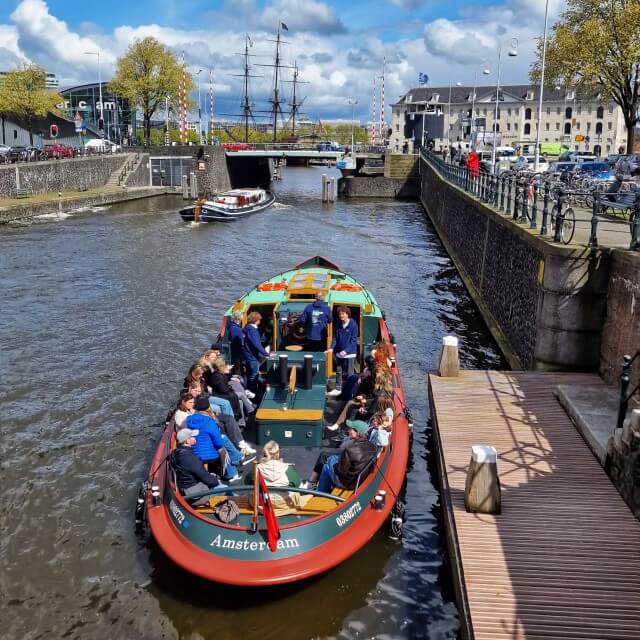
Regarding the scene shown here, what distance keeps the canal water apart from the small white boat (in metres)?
10.7

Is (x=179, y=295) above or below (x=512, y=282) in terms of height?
below

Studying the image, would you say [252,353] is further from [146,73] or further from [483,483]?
[146,73]

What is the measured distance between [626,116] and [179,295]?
1031 inches

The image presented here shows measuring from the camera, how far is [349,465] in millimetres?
9469

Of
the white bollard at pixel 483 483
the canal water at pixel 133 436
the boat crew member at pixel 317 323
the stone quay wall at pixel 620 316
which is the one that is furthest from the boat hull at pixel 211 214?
the white bollard at pixel 483 483

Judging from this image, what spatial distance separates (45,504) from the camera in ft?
36.7

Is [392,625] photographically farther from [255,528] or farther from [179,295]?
[179,295]

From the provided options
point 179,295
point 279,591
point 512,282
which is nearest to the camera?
point 279,591

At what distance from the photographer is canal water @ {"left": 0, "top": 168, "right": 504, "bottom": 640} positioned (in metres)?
8.66

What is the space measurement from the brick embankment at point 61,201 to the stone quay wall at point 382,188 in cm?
1864

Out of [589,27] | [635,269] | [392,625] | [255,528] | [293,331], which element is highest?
[589,27]

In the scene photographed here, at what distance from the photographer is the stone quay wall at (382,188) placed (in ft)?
221

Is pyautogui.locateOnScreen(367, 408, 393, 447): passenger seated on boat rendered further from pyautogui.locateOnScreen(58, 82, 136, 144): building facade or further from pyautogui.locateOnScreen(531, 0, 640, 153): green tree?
pyautogui.locateOnScreen(58, 82, 136, 144): building facade

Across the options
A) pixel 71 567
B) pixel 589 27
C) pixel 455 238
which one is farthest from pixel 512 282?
pixel 589 27
